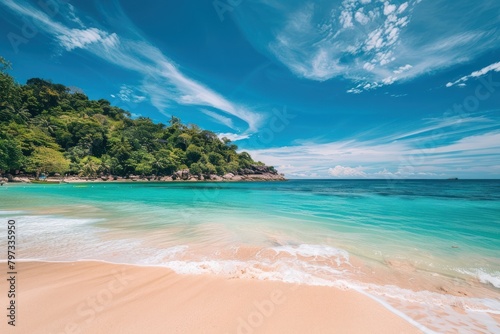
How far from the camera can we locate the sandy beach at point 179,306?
9.25 ft

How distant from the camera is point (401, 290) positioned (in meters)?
4.24

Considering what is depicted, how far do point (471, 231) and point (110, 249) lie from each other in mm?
16043

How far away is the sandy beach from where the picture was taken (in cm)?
282

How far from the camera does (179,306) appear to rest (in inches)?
131

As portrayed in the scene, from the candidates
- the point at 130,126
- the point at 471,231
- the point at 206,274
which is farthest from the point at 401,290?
the point at 130,126

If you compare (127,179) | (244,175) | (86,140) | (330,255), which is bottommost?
(127,179)

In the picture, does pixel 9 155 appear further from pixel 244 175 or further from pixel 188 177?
pixel 244 175
